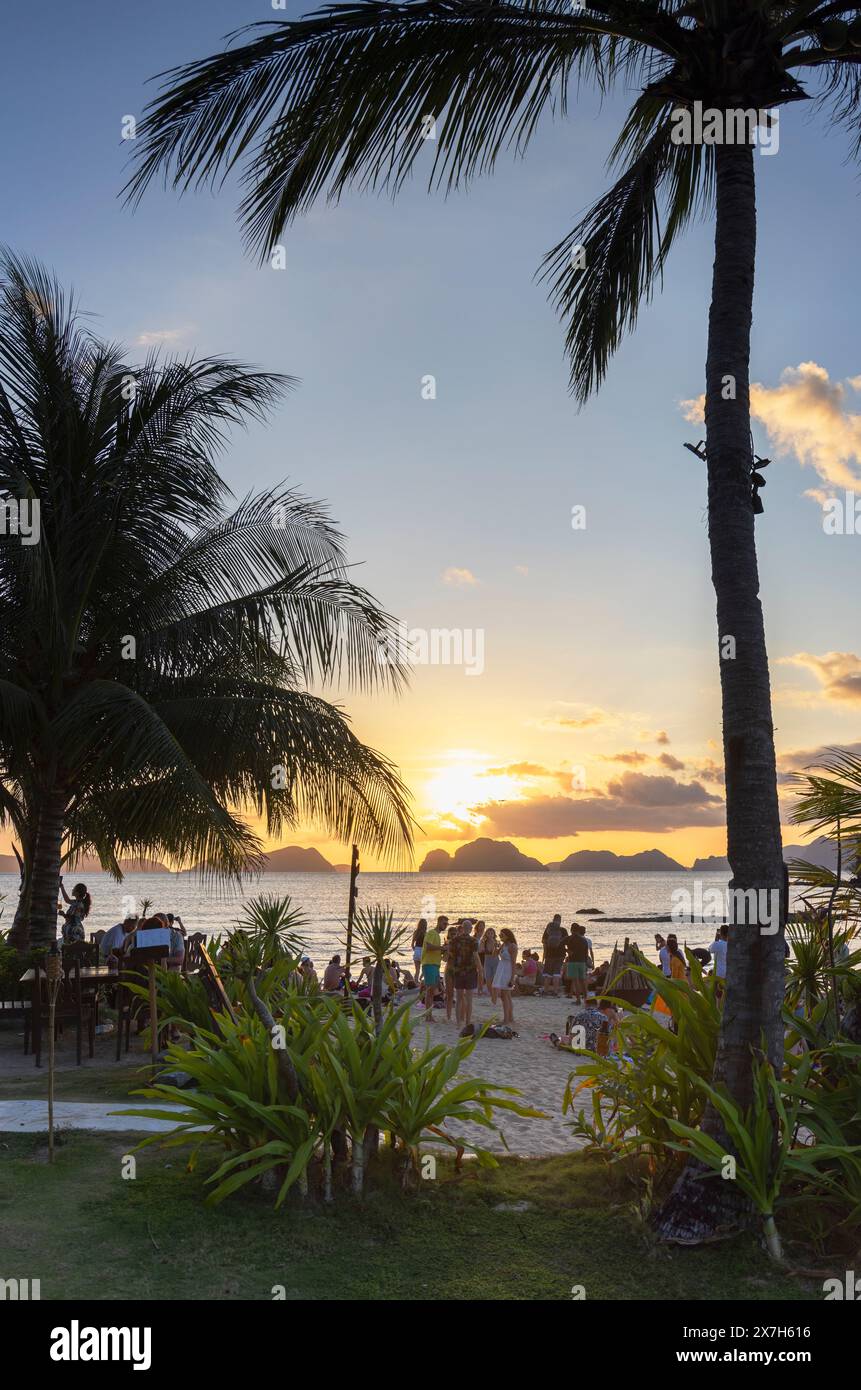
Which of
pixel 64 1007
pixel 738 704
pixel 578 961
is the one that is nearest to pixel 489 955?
pixel 578 961

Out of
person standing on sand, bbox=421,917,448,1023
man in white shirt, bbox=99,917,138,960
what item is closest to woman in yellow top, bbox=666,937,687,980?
person standing on sand, bbox=421,917,448,1023

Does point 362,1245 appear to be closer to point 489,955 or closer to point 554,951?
point 489,955

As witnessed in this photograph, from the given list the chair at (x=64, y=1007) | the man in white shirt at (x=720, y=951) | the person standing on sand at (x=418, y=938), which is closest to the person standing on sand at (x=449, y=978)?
the person standing on sand at (x=418, y=938)

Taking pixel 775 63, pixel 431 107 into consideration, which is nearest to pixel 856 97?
pixel 775 63

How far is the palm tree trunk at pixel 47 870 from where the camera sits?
1330 cm

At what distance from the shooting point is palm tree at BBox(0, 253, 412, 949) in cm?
1286

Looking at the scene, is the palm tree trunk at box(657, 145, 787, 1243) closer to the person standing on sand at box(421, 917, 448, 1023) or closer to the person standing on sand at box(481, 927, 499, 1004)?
the person standing on sand at box(421, 917, 448, 1023)

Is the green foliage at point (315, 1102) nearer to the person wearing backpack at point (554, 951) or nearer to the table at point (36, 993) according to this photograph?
the table at point (36, 993)

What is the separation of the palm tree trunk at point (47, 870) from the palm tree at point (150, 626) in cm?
2

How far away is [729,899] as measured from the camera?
582 centimetres

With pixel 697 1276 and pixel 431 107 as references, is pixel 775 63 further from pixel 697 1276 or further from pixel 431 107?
pixel 697 1276

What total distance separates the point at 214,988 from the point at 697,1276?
14.0ft

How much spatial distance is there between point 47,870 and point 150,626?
3415 mm

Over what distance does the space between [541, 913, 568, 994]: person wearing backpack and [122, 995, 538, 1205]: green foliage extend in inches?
592
